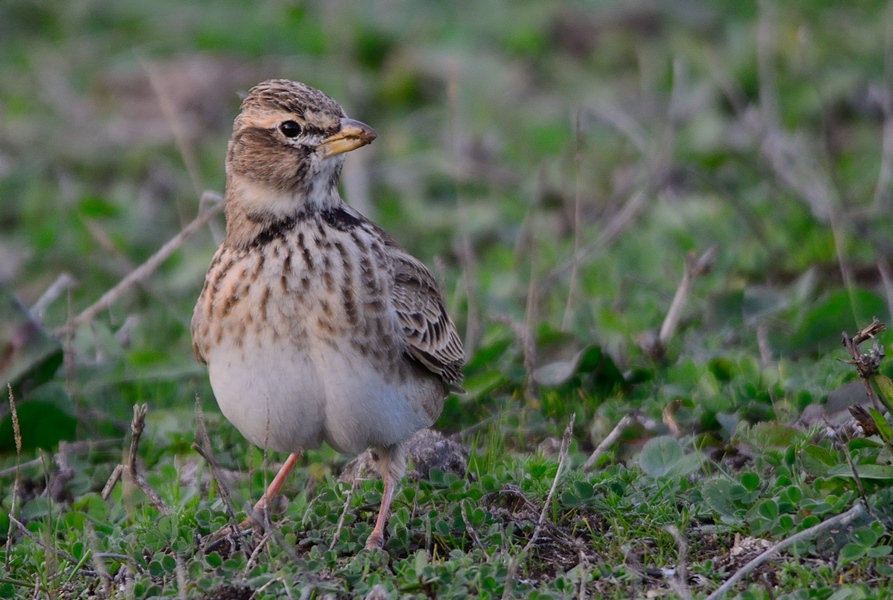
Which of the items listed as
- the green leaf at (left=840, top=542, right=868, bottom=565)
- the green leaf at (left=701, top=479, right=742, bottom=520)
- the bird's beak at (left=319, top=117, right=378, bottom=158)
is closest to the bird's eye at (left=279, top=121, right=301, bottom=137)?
the bird's beak at (left=319, top=117, right=378, bottom=158)

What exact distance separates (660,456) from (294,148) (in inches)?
75.7

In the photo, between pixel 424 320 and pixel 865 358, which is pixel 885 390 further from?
pixel 424 320

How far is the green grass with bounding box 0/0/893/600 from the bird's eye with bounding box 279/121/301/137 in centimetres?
144

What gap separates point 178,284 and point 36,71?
462 centimetres

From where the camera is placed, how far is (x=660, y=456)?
206 inches

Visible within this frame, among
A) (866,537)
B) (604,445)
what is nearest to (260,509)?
(604,445)

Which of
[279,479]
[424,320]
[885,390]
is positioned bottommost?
[279,479]

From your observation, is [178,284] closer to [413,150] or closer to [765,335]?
[413,150]

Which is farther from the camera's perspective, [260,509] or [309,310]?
[260,509]

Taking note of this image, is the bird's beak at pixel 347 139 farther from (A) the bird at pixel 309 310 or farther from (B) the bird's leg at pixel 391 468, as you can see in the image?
(B) the bird's leg at pixel 391 468

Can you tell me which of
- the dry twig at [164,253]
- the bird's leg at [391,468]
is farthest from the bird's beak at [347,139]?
the bird's leg at [391,468]

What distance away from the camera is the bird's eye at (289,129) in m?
5.10

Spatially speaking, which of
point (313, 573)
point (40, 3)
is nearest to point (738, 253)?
point (313, 573)

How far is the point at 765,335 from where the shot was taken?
644 cm
